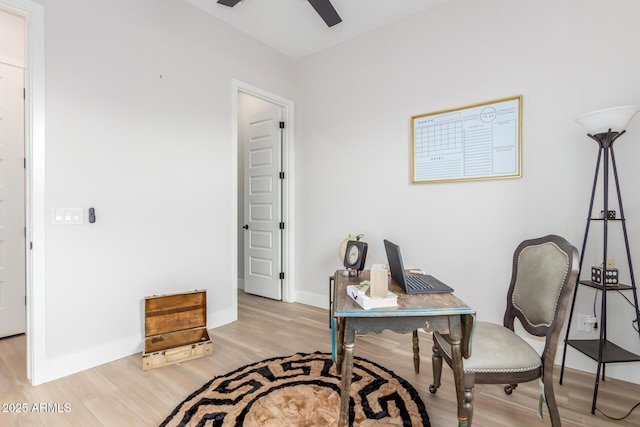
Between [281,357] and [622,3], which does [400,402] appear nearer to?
[281,357]

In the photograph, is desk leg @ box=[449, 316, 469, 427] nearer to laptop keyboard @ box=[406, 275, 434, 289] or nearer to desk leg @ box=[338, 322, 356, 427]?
laptop keyboard @ box=[406, 275, 434, 289]

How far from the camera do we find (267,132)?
4094 mm

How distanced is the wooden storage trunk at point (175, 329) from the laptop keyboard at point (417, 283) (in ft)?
5.61

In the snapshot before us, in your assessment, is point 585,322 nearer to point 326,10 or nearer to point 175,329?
point 326,10

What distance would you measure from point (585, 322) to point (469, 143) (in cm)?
160

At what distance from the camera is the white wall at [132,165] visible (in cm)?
224

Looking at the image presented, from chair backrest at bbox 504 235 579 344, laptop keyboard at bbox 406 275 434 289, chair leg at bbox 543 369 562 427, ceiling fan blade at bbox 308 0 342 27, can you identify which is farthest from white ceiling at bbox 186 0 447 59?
chair leg at bbox 543 369 562 427

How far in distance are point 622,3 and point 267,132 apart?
11.0 feet

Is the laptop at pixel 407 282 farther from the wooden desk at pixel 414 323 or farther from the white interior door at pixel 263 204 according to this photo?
the white interior door at pixel 263 204

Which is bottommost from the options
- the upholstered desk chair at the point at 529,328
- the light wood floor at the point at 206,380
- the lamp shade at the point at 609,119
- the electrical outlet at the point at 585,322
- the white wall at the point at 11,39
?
the light wood floor at the point at 206,380

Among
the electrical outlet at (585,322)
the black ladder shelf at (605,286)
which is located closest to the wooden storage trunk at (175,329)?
the black ladder shelf at (605,286)

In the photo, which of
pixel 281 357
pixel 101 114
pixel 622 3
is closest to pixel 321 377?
pixel 281 357

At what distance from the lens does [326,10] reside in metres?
2.53

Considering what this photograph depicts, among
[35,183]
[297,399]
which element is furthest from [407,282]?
[35,183]
